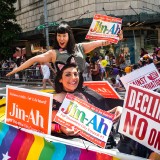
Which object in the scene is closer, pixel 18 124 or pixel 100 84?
pixel 18 124

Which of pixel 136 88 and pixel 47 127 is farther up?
pixel 136 88

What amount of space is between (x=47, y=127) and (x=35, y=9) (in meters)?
28.0

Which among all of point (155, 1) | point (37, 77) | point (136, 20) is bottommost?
point (37, 77)

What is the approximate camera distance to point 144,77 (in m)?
4.43

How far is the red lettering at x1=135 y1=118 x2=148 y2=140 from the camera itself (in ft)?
8.85

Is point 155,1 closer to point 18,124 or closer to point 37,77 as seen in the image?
point 37,77

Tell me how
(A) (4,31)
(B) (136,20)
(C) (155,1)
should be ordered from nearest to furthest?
(B) (136,20) < (C) (155,1) < (A) (4,31)

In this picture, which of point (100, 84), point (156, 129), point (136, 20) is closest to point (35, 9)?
point (136, 20)

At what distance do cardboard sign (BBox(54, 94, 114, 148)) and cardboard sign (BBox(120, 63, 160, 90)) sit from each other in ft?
4.04

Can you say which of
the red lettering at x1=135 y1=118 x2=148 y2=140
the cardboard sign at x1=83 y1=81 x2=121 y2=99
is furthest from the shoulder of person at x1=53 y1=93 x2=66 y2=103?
the red lettering at x1=135 y1=118 x2=148 y2=140

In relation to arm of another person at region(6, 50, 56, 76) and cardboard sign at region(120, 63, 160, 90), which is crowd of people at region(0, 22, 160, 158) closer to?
arm of another person at region(6, 50, 56, 76)

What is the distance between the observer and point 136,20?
733 inches

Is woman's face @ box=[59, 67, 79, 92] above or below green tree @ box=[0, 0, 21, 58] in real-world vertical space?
below

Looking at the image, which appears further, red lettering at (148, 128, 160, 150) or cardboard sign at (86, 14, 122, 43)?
cardboard sign at (86, 14, 122, 43)
